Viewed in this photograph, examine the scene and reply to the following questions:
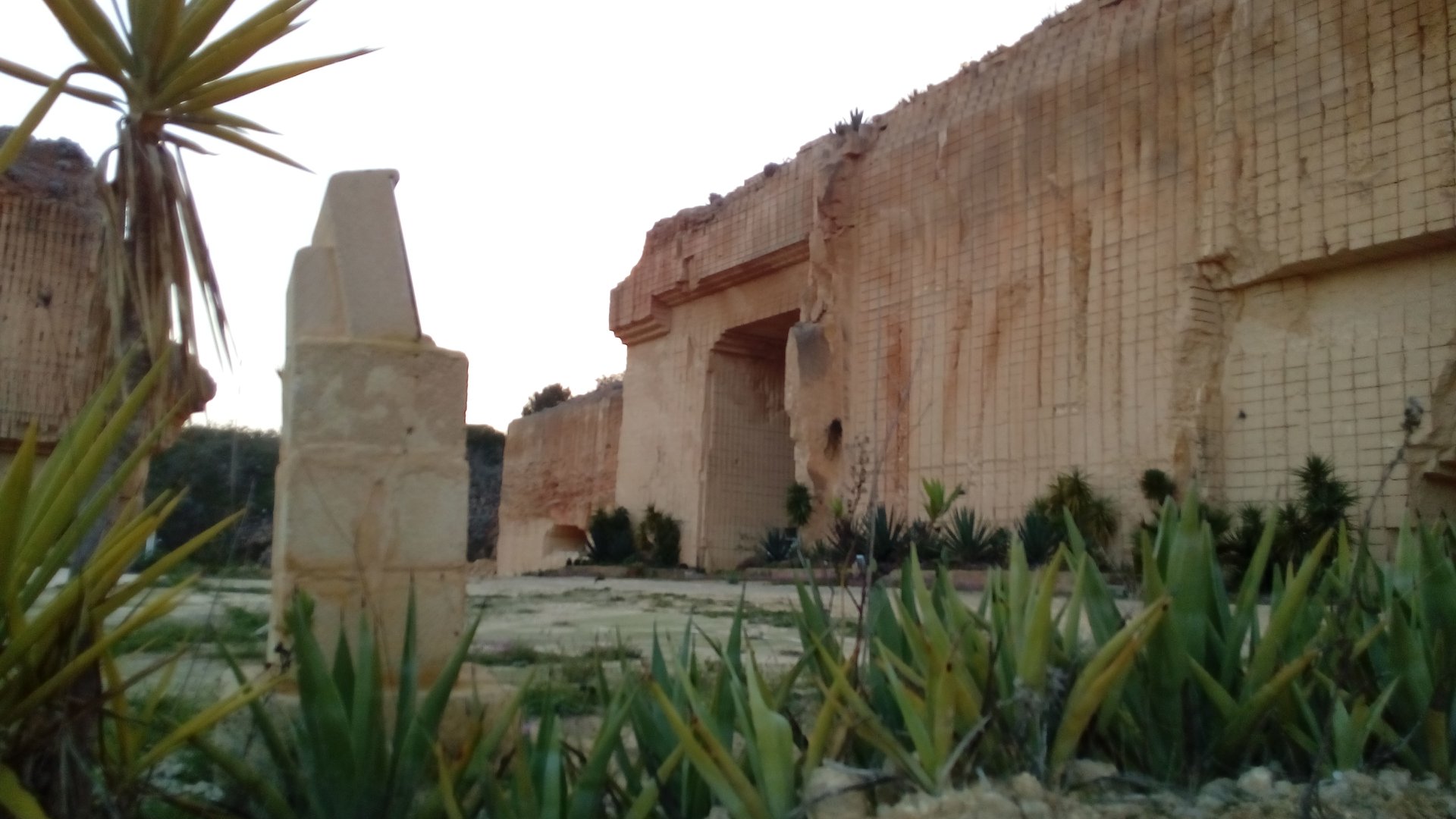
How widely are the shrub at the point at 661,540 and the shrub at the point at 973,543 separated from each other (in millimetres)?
4941

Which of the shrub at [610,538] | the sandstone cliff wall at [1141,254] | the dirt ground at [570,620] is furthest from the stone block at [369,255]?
the shrub at [610,538]

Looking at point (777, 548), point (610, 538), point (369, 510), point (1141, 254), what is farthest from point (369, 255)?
point (610, 538)

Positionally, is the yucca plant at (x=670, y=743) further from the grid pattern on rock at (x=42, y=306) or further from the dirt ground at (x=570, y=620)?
the grid pattern on rock at (x=42, y=306)

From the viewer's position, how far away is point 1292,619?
2.28 meters

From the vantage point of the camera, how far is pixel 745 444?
14.2m

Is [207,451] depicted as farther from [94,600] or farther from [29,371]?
[94,600]

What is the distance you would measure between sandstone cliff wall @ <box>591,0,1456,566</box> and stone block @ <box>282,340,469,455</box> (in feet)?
14.3

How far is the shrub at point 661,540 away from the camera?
1381cm

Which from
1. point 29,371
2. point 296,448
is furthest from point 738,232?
point 296,448

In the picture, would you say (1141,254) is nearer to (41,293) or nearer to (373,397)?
(373,397)

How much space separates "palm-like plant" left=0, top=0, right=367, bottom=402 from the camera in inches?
181

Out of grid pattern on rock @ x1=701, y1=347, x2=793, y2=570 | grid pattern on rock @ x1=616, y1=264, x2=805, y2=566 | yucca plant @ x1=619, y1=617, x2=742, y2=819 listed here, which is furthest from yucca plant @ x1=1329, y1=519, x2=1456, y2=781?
grid pattern on rock @ x1=701, y1=347, x2=793, y2=570

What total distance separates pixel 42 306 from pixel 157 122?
8588mm

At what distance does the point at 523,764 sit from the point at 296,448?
92 cm
